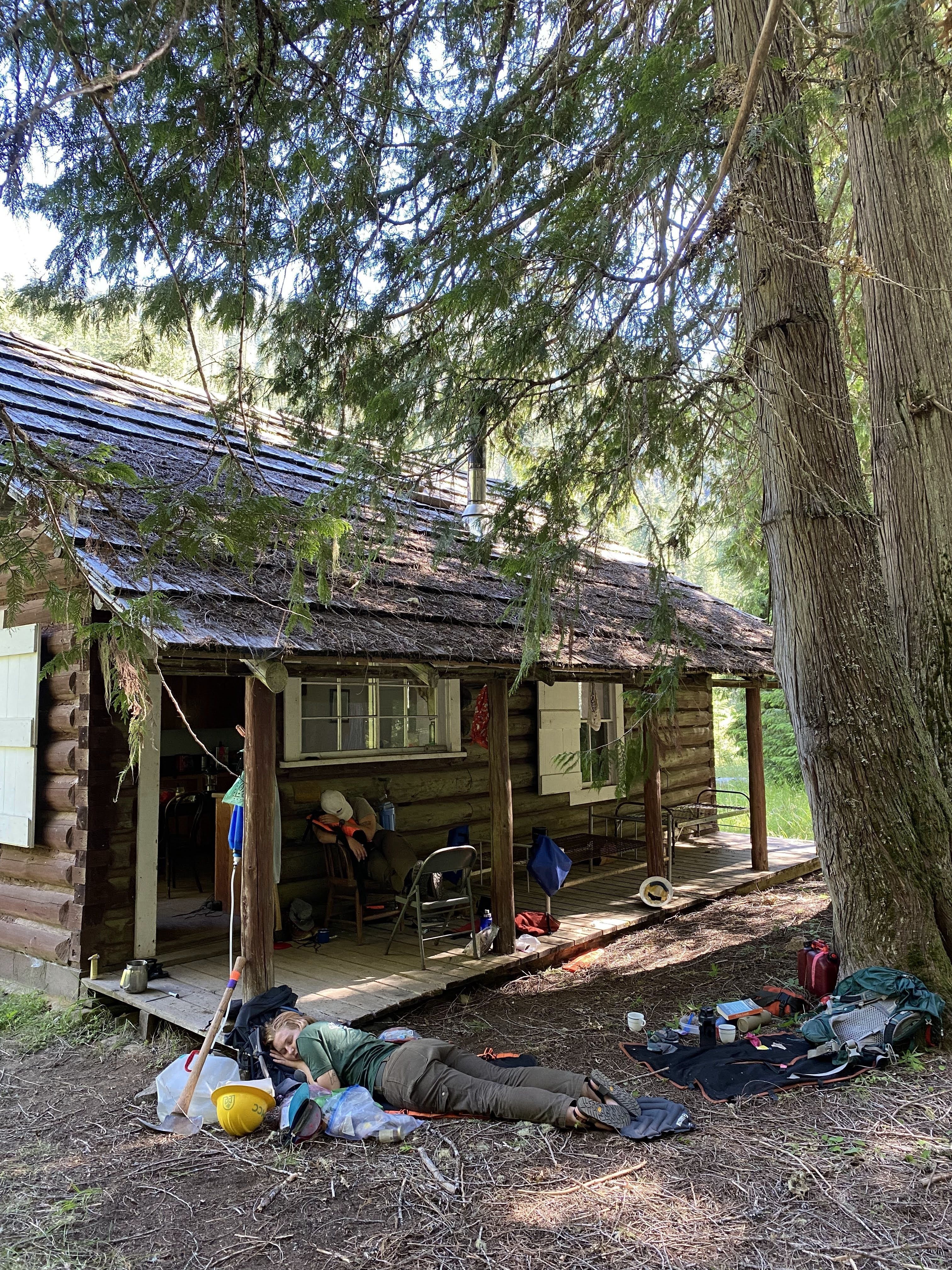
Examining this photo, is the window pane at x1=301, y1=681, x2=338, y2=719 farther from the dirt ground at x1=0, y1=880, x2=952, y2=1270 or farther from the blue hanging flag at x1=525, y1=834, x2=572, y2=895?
the dirt ground at x1=0, y1=880, x2=952, y2=1270

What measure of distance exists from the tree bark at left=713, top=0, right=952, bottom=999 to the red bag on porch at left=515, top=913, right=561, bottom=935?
288 cm

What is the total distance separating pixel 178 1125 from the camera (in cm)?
438

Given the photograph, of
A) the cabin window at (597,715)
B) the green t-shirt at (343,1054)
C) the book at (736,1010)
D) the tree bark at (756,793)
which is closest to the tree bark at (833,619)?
the book at (736,1010)

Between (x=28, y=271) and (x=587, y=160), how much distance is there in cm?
346

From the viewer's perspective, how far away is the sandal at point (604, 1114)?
4059mm

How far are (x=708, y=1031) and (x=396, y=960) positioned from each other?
98.9 inches

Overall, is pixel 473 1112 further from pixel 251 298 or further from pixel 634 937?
pixel 251 298

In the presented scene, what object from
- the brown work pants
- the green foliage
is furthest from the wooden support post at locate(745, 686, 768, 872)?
the green foliage

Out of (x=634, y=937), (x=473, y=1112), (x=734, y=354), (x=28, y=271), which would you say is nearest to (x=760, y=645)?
(x=634, y=937)

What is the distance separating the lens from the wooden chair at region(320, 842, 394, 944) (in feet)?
23.8

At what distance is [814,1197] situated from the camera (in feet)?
10.9

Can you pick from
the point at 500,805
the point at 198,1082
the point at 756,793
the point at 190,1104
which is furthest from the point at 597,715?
the point at 190,1104

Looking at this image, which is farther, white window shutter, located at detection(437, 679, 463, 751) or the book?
white window shutter, located at detection(437, 679, 463, 751)

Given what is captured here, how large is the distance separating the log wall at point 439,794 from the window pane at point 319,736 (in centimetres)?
18
